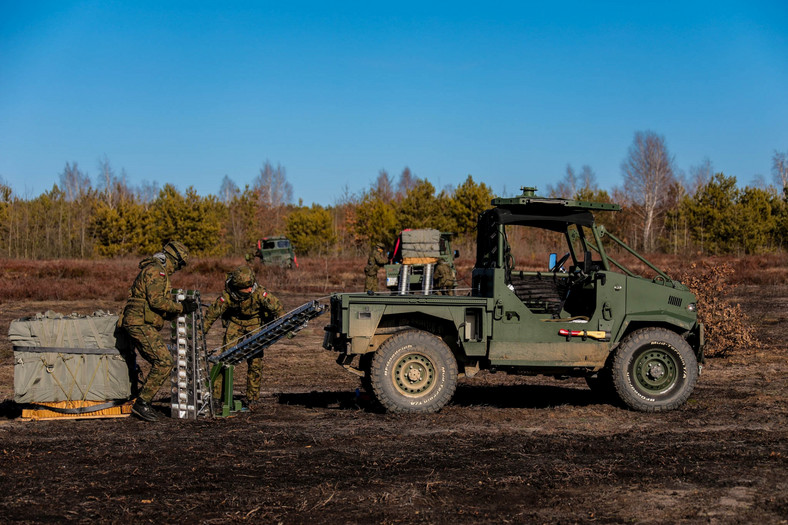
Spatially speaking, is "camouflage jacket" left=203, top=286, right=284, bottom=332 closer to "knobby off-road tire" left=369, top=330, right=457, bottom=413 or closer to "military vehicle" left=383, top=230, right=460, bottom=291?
"knobby off-road tire" left=369, top=330, right=457, bottom=413

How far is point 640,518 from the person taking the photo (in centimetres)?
489

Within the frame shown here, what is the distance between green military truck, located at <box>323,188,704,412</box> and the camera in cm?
837

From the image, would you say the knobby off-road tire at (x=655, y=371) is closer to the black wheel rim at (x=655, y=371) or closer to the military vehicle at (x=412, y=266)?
the black wheel rim at (x=655, y=371)


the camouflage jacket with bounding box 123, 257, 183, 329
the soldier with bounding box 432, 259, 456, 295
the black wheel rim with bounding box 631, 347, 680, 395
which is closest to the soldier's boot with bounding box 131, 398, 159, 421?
the camouflage jacket with bounding box 123, 257, 183, 329

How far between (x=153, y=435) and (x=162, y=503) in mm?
2317

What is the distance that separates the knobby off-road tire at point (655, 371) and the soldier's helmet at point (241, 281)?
173 inches

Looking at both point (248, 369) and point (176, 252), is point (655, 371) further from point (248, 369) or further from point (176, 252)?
point (176, 252)

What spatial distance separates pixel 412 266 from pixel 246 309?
14.5 m

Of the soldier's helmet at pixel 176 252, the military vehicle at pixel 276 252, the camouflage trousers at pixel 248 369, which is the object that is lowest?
the camouflage trousers at pixel 248 369

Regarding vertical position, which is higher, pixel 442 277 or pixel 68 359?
pixel 442 277

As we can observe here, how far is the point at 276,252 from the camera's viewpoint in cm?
4188

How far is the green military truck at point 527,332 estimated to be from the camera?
329 inches

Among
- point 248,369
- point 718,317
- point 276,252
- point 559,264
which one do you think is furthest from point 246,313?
point 276,252

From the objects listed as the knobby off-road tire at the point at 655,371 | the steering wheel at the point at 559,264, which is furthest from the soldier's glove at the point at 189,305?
the knobby off-road tire at the point at 655,371
